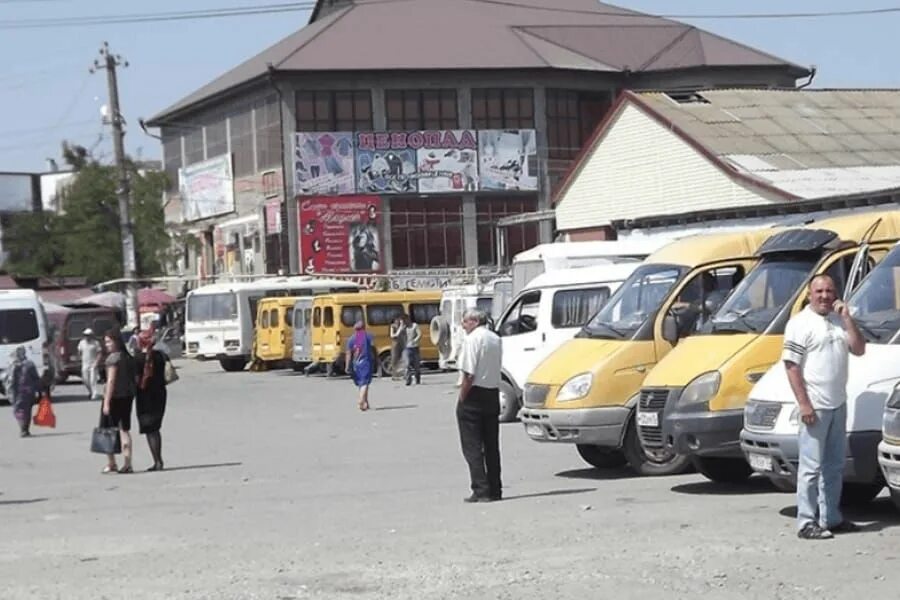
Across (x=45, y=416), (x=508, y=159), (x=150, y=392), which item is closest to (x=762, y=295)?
(x=150, y=392)

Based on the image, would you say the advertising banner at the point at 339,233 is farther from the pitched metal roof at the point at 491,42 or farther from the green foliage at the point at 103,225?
the green foliage at the point at 103,225

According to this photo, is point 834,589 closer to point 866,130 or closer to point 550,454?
point 550,454

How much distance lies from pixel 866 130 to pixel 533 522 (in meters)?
36.7

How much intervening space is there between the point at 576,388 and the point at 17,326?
24440mm

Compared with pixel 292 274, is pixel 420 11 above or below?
above

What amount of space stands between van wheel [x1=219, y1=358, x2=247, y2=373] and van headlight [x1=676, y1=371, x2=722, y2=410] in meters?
40.9

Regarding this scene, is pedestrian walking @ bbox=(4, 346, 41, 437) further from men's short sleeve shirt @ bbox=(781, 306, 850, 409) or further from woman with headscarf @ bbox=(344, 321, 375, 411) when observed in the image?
men's short sleeve shirt @ bbox=(781, 306, 850, 409)

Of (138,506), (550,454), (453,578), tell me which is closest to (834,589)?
(453,578)

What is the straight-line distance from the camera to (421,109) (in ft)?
231

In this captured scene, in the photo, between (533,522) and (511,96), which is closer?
(533,522)

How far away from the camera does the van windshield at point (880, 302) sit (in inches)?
511

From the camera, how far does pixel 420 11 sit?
249 feet

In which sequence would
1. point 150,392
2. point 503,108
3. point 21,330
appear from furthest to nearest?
point 503,108 < point 21,330 < point 150,392

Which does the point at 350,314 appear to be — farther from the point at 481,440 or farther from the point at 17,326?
the point at 481,440
